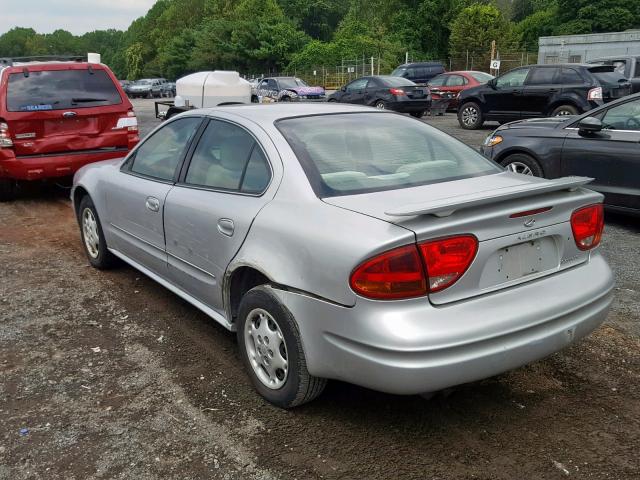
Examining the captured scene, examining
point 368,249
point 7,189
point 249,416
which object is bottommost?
point 249,416

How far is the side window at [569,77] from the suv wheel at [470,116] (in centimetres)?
226

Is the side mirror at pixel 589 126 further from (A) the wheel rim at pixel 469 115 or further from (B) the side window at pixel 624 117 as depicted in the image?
(A) the wheel rim at pixel 469 115

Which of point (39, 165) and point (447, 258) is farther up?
point (447, 258)

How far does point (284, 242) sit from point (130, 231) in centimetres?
206

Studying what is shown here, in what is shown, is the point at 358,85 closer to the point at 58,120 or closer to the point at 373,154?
the point at 58,120

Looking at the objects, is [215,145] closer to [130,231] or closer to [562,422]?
[130,231]

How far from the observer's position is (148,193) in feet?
14.3

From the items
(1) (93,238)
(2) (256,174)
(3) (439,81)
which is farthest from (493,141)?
(3) (439,81)

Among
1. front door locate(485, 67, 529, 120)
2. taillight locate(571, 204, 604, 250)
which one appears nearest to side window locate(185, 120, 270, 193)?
taillight locate(571, 204, 604, 250)

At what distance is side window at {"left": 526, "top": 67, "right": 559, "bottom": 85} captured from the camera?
14.8 m

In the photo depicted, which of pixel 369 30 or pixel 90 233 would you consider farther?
pixel 369 30

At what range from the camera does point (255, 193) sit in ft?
11.2

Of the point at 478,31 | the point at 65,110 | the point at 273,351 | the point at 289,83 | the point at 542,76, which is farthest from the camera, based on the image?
the point at 478,31

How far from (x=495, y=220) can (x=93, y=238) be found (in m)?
3.92
